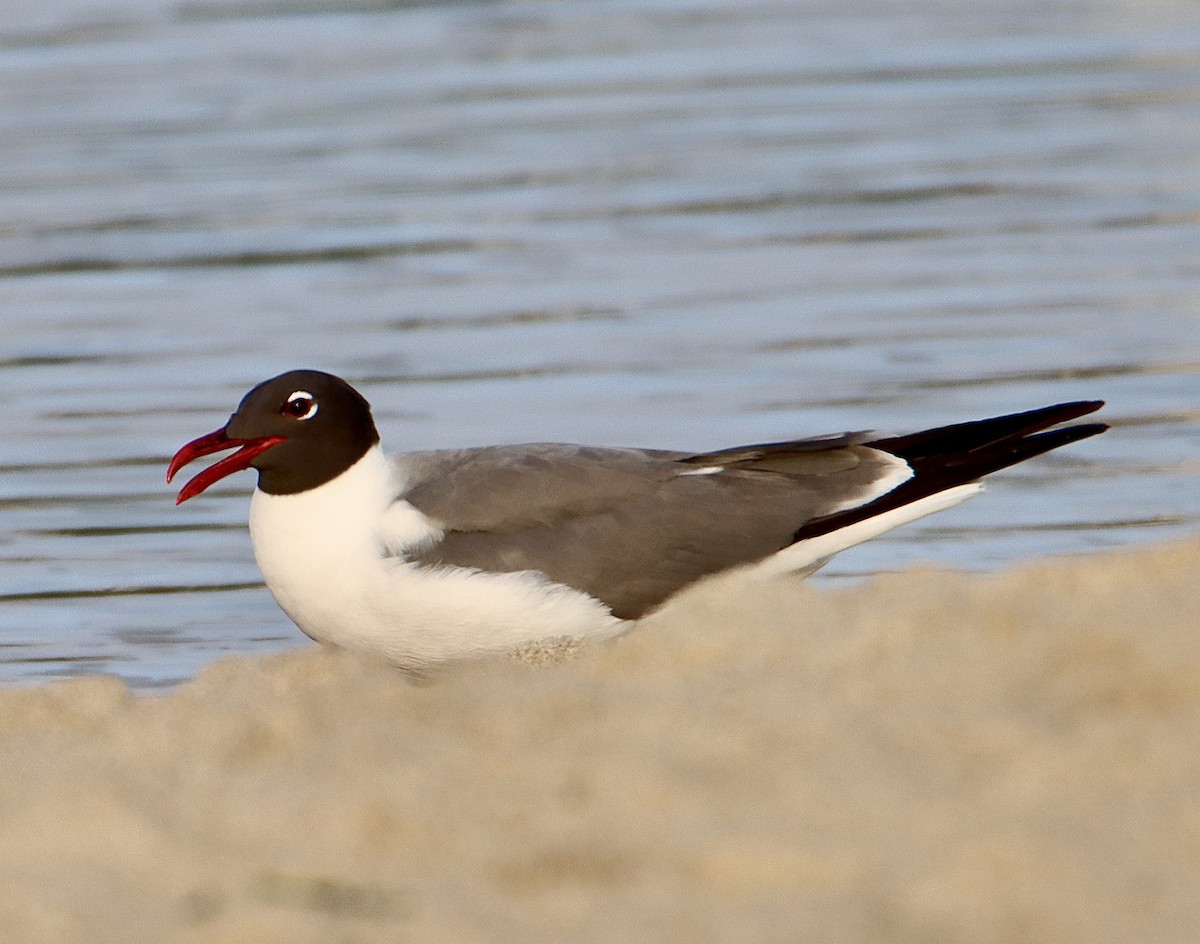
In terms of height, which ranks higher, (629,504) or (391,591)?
(629,504)

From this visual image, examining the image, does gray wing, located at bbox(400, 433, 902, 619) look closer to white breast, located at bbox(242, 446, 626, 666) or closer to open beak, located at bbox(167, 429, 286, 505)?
white breast, located at bbox(242, 446, 626, 666)

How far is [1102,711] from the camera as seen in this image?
4293 mm

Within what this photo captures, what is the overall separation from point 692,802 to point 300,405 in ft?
9.42

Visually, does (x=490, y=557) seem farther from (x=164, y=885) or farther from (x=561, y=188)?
(x=561, y=188)

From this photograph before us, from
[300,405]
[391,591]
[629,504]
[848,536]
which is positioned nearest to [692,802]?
[391,591]

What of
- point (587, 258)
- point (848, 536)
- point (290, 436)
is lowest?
point (587, 258)

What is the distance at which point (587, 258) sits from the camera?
1243 centimetres

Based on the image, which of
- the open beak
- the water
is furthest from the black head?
the water

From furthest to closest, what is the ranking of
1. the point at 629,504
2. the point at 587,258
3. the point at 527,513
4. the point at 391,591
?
the point at 587,258 < the point at 629,504 < the point at 527,513 < the point at 391,591

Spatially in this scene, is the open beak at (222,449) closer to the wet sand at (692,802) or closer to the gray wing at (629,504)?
the gray wing at (629,504)

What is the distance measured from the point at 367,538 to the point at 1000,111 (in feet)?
34.8

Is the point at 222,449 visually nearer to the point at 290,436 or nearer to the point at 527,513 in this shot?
the point at 290,436

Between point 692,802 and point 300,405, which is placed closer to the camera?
point 692,802

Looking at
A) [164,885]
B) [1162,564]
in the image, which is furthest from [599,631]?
[164,885]
